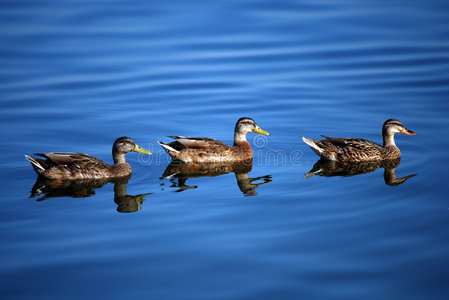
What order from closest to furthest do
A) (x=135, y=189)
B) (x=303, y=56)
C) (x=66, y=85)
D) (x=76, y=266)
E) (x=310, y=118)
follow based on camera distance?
(x=76, y=266) < (x=135, y=189) < (x=310, y=118) < (x=66, y=85) < (x=303, y=56)

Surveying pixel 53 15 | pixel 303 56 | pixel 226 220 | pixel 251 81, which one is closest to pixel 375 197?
pixel 226 220

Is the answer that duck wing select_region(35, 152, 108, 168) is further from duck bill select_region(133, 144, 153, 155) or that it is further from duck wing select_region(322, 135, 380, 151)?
duck wing select_region(322, 135, 380, 151)

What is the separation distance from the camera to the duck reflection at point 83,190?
398 inches

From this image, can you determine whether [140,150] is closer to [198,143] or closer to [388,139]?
[198,143]

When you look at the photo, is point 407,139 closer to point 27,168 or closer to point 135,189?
point 135,189

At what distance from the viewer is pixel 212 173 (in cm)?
1200

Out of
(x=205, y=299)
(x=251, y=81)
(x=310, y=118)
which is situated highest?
(x=251, y=81)

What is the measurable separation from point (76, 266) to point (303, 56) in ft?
43.4

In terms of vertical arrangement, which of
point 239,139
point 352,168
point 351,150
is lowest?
point 352,168

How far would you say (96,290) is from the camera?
7.29 meters

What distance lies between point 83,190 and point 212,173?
2.52m

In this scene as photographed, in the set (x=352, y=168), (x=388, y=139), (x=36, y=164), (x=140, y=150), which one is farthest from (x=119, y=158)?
(x=388, y=139)

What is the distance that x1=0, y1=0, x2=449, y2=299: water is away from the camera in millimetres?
7688

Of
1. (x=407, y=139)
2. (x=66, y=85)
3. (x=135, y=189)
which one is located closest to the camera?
(x=135, y=189)
